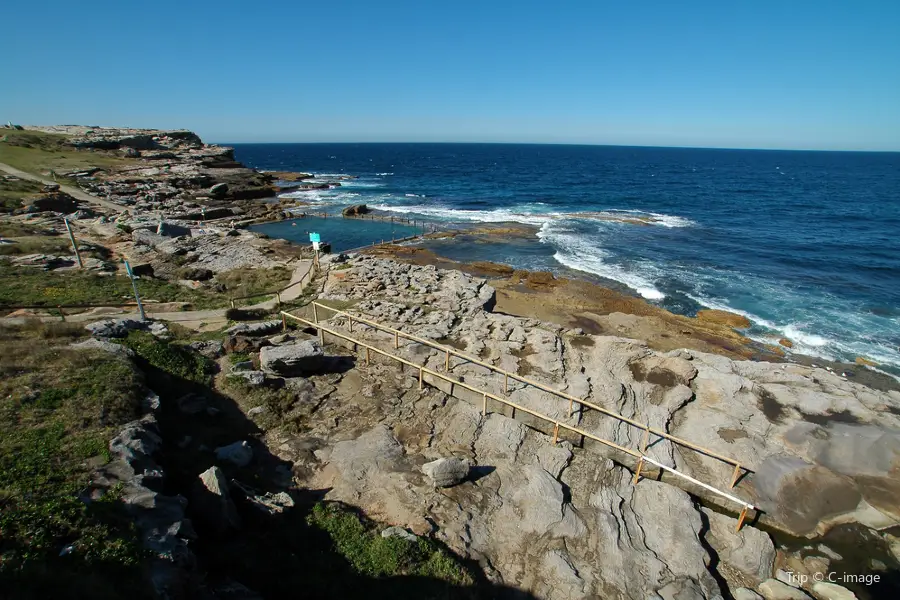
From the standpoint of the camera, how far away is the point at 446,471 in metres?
11.6

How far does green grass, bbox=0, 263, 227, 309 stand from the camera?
64.0 ft

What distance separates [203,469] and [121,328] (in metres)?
9.72

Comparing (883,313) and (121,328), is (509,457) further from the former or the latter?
(883,313)

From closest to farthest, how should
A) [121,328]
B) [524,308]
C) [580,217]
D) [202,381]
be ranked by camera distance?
[202,381] < [121,328] < [524,308] < [580,217]

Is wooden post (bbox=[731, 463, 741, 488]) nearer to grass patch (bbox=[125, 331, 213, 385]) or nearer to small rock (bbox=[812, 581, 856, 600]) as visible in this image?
small rock (bbox=[812, 581, 856, 600])

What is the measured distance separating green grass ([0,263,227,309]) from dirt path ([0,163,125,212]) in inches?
1131

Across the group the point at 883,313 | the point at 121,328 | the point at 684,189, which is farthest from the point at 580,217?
the point at 121,328

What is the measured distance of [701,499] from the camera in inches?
507

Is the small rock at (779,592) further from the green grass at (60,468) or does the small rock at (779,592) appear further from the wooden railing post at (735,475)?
the green grass at (60,468)

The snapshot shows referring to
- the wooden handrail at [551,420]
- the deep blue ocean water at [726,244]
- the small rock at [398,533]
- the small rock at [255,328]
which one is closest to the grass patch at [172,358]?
the small rock at [255,328]

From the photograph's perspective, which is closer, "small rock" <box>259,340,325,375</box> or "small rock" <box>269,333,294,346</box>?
"small rock" <box>259,340,325,375</box>

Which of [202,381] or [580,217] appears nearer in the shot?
[202,381]

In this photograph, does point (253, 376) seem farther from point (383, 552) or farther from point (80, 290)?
point (80, 290)

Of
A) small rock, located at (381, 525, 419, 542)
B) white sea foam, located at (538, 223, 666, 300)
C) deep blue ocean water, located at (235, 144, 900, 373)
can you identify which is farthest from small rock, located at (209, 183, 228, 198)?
small rock, located at (381, 525, 419, 542)
